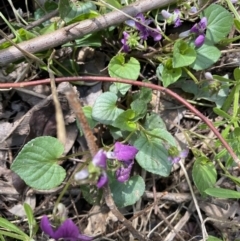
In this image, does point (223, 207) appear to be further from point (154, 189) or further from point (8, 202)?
point (8, 202)

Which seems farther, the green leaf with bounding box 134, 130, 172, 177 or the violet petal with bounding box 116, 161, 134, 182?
the green leaf with bounding box 134, 130, 172, 177

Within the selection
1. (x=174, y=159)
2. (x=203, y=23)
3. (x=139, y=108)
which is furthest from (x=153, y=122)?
(x=203, y=23)

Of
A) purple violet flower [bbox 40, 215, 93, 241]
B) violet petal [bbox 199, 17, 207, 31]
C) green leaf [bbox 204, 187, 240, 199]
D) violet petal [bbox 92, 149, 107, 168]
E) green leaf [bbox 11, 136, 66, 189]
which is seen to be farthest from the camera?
violet petal [bbox 199, 17, 207, 31]

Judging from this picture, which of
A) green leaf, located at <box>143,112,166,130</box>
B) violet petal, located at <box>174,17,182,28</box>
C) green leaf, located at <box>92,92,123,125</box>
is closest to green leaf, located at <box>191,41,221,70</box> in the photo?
violet petal, located at <box>174,17,182,28</box>

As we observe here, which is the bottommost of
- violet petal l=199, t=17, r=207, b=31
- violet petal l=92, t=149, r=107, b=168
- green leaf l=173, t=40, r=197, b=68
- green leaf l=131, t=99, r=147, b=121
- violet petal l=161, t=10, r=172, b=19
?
green leaf l=131, t=99, r=147, b=121

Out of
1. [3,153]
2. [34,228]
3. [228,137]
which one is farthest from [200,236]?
[3,153]

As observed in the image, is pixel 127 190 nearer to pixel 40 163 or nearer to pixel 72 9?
pixel 40 163

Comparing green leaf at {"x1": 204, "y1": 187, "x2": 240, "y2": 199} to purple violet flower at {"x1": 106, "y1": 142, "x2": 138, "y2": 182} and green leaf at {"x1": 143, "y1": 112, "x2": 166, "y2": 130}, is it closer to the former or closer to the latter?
purple violet flower at {"x1": 106, "y1": 142, "x2": 138, "y2": 182}
